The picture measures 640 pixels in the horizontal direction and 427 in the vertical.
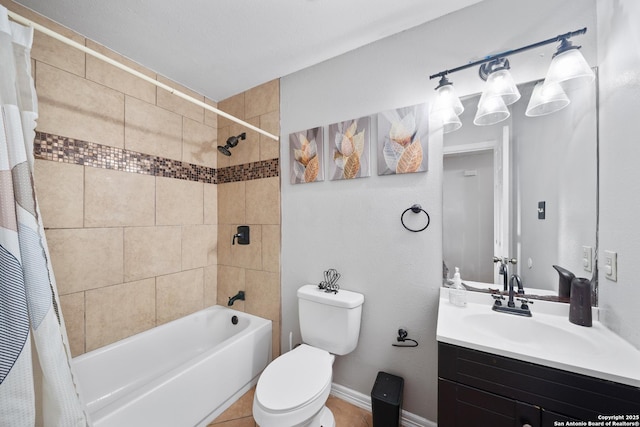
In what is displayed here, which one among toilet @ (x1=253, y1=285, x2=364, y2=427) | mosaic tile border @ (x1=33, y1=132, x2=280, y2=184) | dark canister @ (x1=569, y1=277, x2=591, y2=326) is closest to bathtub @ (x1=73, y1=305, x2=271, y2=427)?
toilet @ (x1=253, y1=285, x2=364, y2=427)

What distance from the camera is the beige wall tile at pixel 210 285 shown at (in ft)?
7.25

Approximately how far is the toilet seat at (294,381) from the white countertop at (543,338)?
2.20 feet

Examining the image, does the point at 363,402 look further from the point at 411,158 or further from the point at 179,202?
the point at 179,202

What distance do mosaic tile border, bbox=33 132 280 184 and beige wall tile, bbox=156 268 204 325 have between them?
33.5 inches

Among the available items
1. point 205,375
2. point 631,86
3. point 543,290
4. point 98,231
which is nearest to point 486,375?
point 543,290

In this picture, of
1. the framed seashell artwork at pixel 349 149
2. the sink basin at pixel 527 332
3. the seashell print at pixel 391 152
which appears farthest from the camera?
the framed seashell artwork at pixel 349 149

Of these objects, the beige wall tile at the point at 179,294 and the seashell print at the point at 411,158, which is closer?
the seashell print at the point at 411,158

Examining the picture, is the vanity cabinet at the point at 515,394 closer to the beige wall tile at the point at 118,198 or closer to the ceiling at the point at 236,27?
the ceiling at the point at 236,27

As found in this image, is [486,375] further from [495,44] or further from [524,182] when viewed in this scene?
[495,44]

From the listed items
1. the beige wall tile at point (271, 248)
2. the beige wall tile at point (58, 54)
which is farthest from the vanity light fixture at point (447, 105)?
the beige wall tile at point (58, 54)

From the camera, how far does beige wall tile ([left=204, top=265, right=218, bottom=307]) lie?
2.21m

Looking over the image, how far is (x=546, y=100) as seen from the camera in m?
1.06

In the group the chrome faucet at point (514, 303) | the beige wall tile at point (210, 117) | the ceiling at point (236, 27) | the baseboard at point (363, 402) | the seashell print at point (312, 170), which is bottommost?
the baseboard at point (363, 402)

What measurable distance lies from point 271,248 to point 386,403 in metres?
1.26
